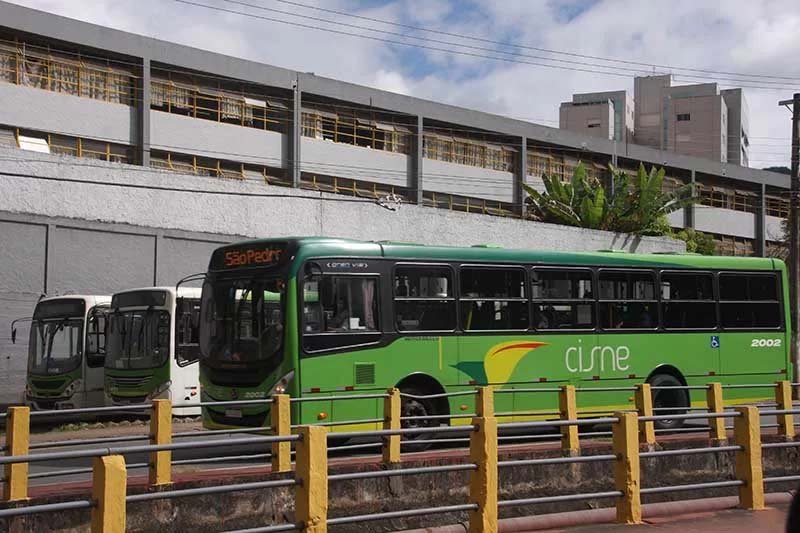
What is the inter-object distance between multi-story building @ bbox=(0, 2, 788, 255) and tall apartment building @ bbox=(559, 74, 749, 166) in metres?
19.6

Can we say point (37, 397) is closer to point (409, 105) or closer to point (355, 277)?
point (355, 277)

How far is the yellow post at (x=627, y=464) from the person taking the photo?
10203mm

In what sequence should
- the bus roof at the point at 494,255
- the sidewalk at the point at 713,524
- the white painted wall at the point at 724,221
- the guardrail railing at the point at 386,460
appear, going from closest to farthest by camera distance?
the guardrail railing at the point at 386,460, the sidewalk at the point at 713,524, the bus roof at the point at 494,255, the white painted wall at the point at 724,221

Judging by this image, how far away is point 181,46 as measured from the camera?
40.5 metres

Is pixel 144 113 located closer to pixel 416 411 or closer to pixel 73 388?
pixel 73 388

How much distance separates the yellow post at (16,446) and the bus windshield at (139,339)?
1202cm

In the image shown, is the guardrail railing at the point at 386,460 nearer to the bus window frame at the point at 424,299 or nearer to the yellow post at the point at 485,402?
the yellow post at the point at 485,402

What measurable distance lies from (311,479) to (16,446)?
431cm

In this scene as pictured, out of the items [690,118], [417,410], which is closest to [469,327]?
[417,410]

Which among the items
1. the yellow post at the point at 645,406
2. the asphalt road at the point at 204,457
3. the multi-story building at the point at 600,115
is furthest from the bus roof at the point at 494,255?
the multi-story building at the point at 600,115

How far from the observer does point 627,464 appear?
10.2 metres

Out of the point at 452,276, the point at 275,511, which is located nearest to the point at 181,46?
the point at 452,276

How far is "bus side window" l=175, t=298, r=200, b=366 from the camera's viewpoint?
2292 cm

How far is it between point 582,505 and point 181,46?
3298 cm
